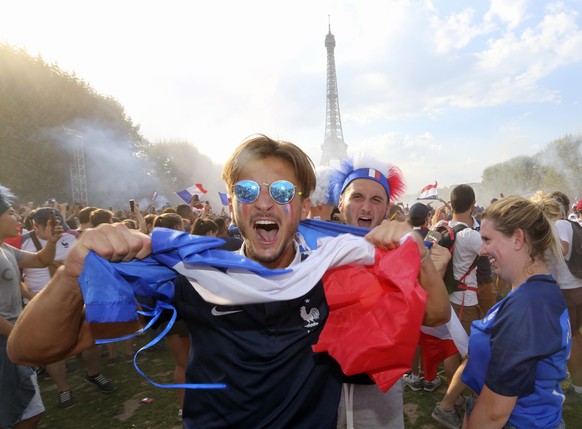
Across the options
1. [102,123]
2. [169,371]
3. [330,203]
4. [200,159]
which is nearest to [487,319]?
[330,203]

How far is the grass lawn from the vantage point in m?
4.41

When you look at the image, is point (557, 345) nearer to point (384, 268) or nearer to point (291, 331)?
point (384, 268)

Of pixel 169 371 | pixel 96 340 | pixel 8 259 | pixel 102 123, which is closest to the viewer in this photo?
pixel 96 340

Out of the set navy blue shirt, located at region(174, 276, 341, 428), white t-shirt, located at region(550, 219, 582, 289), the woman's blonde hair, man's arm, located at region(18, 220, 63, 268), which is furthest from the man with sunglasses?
white t-shirt, located at region(550, 219, 582, 289)

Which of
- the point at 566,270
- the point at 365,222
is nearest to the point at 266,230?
the point at 365,222

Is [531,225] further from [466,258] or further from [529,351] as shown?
[466,258]

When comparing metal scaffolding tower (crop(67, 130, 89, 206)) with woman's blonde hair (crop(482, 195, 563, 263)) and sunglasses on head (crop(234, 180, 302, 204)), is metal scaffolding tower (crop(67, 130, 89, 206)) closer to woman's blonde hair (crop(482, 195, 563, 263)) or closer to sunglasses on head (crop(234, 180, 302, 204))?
sunglasses on head (crop(234, 180, 302, 204))

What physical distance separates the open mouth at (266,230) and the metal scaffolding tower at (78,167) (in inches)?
1145

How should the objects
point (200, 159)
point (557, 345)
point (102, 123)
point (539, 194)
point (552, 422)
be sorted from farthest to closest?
point (200, 159) → point (102, 123) → point (539, 194) → point (552, 422) → point (557, 345)

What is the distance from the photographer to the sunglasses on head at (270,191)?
1.89 m

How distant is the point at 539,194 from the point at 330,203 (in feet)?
5.80

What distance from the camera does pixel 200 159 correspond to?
58.7m

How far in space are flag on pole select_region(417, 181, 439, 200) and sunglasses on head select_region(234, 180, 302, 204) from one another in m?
9.12

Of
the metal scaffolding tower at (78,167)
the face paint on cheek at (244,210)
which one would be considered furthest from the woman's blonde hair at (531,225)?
the metal scaffolding tower at (78,167)
